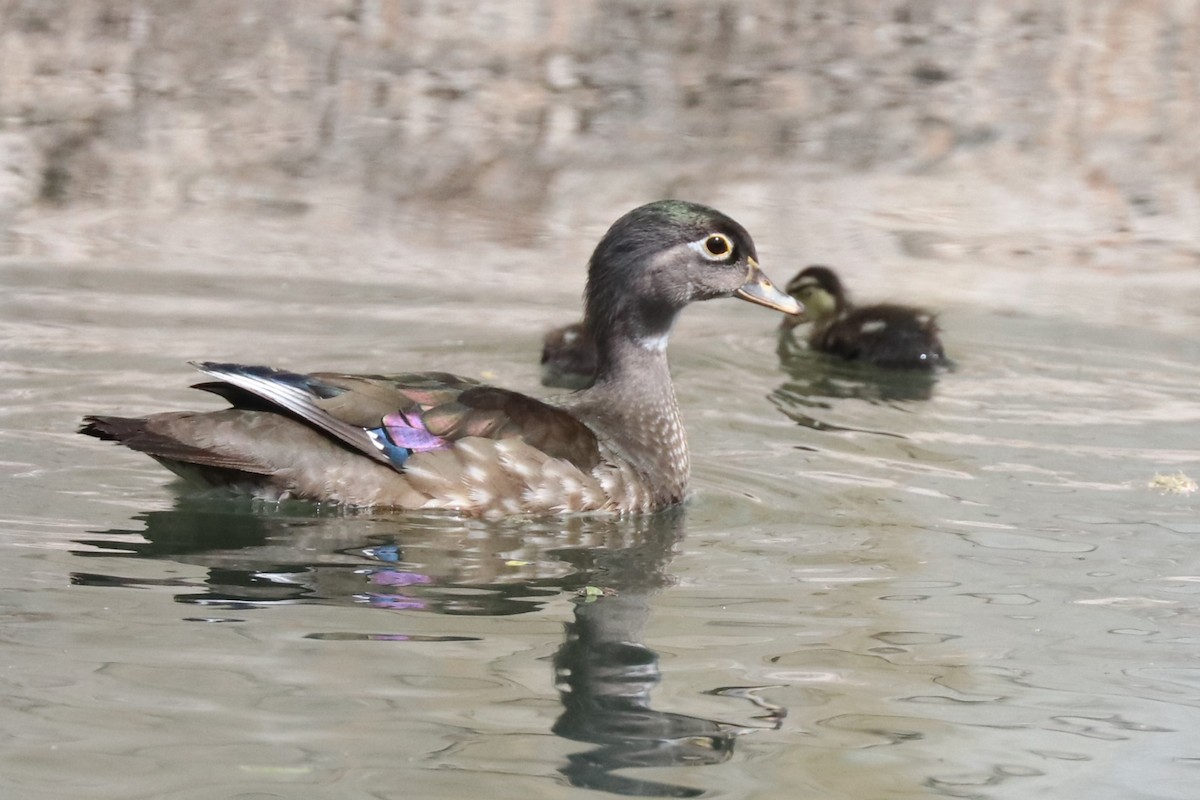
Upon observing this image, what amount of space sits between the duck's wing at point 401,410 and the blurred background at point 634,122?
4.56m

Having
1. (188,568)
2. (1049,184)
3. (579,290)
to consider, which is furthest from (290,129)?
(188,568)

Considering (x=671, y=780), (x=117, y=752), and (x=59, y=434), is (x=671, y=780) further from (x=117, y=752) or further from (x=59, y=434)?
(x=59, y=434)

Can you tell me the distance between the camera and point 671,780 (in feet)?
12.5

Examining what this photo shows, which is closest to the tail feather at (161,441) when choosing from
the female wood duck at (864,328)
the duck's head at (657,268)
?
the duck's head at (657,268)

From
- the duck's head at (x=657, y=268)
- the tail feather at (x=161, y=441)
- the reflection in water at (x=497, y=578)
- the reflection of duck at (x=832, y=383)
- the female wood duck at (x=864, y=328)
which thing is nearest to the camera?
the reflection in water at (x=497, y=578)

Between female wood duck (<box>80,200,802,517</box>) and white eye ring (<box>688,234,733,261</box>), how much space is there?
0.54 metres

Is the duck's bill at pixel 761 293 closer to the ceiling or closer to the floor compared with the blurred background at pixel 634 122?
closer to the floor

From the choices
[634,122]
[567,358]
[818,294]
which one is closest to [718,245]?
[567,358]

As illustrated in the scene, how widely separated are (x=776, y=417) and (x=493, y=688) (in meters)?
3.73

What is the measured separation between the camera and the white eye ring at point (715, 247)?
22.8 feet

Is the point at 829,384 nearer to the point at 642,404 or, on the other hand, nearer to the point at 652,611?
the point at 642,404

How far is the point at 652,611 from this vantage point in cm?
508

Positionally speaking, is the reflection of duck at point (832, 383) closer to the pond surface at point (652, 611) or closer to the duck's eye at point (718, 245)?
the pond surface at point (652, 611)

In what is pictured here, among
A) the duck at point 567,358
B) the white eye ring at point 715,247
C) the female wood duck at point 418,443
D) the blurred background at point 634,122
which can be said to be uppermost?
the blurred background at point 634,122
